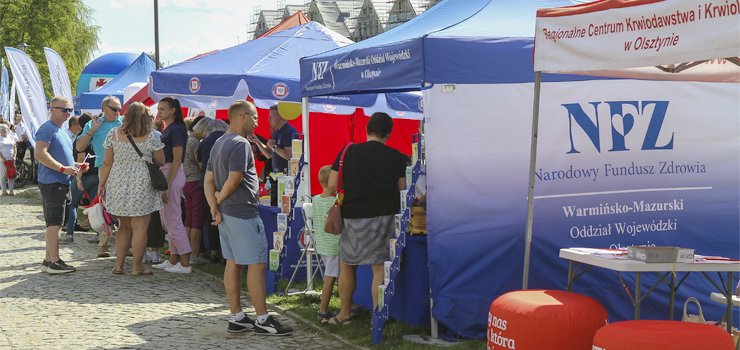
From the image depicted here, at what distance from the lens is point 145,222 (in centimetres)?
730

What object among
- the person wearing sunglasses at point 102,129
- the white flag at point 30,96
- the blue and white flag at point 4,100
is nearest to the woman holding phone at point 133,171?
the person wearing sunglasses at point 102,129

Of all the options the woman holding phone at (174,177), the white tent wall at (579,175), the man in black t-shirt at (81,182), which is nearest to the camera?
the white tent wall at (579,175)

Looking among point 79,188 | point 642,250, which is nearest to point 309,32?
point 79,188

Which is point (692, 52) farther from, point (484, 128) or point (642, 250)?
point (484, 128)

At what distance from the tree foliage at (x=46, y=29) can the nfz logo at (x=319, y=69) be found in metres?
33.8

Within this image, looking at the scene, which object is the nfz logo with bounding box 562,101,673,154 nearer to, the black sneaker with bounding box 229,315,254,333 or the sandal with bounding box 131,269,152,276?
the black sneaker with bounding box 229,315,254,333

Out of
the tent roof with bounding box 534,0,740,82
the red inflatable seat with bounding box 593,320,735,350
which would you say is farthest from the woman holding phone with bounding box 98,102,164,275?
the red inflatable seat with bounding box 593,320,735,350

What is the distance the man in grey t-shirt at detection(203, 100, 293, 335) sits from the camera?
16.4 feet

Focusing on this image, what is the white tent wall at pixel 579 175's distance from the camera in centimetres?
500

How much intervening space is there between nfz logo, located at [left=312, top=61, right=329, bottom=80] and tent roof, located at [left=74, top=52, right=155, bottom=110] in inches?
467

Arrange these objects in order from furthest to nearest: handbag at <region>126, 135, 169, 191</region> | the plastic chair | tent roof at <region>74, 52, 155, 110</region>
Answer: tent roof at <region>74, 52, 155, 110</region> < handbag at <region>126, 135, 169, 191</region> < the plastic chair

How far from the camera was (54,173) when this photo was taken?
7285mm

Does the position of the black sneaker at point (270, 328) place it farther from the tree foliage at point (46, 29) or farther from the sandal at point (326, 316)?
the tree foliage at point (46, 29)

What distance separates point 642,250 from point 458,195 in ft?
4.76
